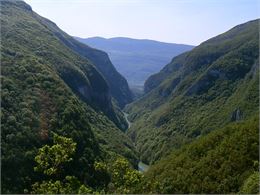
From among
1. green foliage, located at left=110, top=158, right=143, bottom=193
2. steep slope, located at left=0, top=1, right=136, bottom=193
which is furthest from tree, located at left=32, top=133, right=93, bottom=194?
steep slope, located at left=0, top=1, right=136, bottom=193

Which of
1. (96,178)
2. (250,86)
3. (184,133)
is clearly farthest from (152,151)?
(96,178)

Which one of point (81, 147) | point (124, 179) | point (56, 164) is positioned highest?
point (56, 164)

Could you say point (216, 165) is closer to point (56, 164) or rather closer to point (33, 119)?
point (33, 119)

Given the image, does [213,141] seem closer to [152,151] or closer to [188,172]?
[188,172]

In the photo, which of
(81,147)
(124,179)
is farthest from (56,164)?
(81,147)

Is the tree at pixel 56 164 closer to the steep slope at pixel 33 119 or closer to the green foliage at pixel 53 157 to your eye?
the green foliage at pixel 53 157

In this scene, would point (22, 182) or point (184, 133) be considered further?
point (184, 133)

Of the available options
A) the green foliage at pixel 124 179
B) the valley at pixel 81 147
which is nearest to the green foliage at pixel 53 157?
the valley at pixel 81 147

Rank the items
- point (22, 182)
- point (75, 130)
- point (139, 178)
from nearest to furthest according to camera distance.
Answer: point (139, 178)
point (22, 182)
point (75, 130)
